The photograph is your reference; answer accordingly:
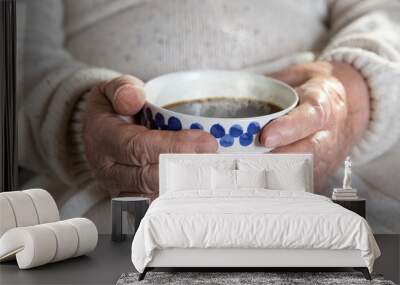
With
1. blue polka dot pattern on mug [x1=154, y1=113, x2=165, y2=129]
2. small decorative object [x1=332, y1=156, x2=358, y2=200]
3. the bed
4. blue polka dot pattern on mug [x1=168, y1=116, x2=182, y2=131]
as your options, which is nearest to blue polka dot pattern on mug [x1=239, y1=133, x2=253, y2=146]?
blue polka dot pattern on mug [x1=168, y1=116, x2=182, y2=131]

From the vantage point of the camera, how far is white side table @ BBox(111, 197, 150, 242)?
479cm

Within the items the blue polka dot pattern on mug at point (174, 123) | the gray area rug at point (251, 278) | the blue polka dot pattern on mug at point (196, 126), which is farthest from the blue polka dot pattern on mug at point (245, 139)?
the gray area rug at point (251, 278)

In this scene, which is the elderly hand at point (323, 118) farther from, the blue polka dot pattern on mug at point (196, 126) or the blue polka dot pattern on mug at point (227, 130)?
the blue polka dot pattern on mug at point (196, 126)

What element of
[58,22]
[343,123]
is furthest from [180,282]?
[58,22]

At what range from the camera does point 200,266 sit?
12.2 feet

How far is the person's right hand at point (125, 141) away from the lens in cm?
489

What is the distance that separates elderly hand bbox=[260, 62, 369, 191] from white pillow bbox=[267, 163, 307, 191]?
25 cm

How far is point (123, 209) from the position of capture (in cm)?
480

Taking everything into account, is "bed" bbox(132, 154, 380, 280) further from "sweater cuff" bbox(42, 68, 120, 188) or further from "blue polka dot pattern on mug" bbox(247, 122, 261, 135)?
"sweater cuff" bbox(42, 68, 120, 188)

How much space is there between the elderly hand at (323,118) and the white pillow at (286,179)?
0.82 ft

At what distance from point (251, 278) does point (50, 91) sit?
226cm

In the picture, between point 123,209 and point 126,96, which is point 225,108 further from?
point 123,209

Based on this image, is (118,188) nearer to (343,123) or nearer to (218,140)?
(218,140)

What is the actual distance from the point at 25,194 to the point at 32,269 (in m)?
0.52
